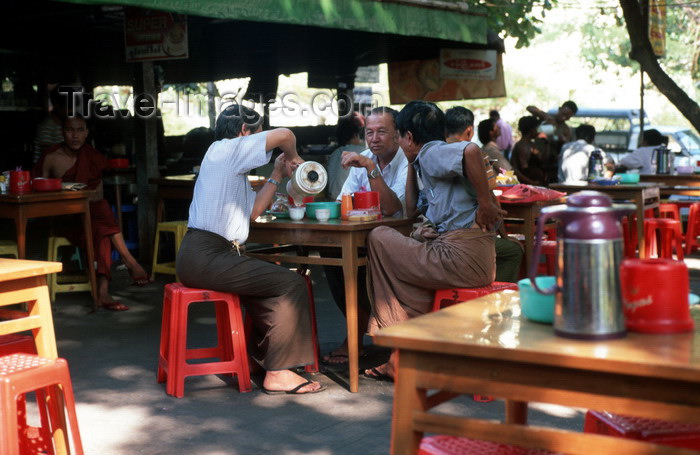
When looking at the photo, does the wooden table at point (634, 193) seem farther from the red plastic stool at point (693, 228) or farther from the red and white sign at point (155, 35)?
the red and white sign at point (155, 35)

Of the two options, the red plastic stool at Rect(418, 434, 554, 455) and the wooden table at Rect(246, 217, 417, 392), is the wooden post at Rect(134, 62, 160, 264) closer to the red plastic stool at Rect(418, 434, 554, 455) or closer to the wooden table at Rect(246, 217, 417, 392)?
the wooden table at Rect(246, 217, 417, 392)

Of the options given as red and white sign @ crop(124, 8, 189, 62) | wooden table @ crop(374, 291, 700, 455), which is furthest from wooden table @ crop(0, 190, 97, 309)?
wooden table @ crop(374, 291, 700, 455)

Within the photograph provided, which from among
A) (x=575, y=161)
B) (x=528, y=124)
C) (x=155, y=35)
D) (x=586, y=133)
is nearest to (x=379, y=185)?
(x=155, y=35)

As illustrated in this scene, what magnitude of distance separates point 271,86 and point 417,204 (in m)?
7.59

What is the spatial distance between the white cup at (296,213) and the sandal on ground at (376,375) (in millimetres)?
968

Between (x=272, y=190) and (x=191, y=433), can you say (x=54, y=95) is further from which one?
(x=191, y=433)

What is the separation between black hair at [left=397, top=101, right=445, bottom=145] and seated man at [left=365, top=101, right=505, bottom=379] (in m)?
0.01

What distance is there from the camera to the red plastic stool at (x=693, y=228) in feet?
33.5

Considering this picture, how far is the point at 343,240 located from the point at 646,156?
705cm

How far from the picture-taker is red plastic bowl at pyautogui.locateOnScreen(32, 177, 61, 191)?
7004 mm

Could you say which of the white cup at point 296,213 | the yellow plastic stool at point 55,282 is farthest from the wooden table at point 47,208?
the white cup at point 296,213

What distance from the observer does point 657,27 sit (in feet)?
40.1

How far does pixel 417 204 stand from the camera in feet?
17.6

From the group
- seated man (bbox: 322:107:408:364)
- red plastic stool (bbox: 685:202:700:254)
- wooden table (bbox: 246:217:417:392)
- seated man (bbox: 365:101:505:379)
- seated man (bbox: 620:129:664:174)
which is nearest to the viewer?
seated man (bbox: 365:101:505:379)
